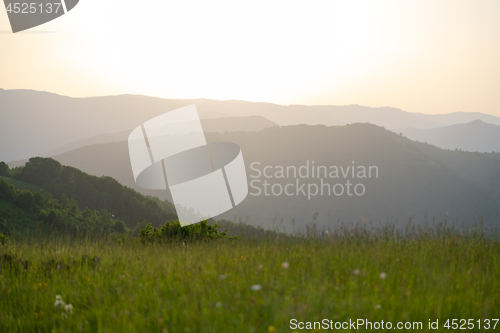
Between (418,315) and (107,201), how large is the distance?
21.8m

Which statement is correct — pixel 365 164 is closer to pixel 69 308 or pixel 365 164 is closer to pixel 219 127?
pixel 219 127

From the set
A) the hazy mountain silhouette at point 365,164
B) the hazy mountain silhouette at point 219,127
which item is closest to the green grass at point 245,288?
the hazy mountain silhouette at point 365,164

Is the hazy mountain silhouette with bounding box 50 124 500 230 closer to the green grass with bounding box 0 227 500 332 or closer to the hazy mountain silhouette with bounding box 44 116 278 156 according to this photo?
the hazy mountain silhouette with bounding box 44 116 278 156

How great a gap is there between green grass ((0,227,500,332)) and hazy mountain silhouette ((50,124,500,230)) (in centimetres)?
7022

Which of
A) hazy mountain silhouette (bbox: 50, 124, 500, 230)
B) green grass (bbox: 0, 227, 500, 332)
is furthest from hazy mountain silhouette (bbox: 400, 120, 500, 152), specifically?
green grass (bbox: 0, 227, 500, 332)

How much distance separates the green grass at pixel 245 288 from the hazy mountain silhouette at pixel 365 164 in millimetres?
70222

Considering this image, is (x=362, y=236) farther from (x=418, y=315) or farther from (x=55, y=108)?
(x=55, y=108)

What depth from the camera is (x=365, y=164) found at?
9731 centimetres

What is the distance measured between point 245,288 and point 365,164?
98969 millimetres

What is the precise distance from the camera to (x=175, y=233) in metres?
8.45

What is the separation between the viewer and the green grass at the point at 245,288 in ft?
9.96

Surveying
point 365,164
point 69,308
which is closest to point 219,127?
point 365,164

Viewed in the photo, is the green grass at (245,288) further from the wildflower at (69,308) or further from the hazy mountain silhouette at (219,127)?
the hazy mountain silhouette at (219,127)

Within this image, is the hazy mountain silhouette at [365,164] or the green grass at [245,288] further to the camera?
the hazy mountain silhouette at [365,164]
